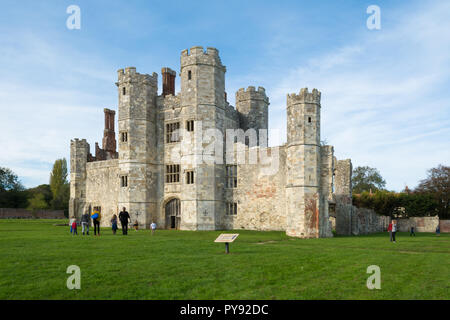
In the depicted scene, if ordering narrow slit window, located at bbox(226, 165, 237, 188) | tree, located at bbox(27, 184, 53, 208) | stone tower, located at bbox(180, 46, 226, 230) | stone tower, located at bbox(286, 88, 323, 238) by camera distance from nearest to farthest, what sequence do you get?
1. stone tower, located at bbox(286, 88, 323, 238)
2. stone tower, located at bbox(180, 46, 226, 230)
3. narrow slit window, located at bbox(226, 165, 237, 188)
4. tree, located at bbox(27, 184, 53, 208)

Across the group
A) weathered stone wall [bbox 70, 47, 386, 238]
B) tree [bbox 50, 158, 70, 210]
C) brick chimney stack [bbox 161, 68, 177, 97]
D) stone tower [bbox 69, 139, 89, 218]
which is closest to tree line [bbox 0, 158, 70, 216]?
tree [bbox 50, 158, 70, 210]

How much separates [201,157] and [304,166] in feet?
29.6

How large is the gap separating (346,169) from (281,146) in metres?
7.72

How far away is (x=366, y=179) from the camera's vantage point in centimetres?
7850

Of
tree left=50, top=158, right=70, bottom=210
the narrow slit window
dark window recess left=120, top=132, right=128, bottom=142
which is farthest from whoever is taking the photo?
tree left=50, top=158, right=70, bottom=210

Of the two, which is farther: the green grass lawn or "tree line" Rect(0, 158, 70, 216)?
"tree line" Rect(0, 158, 70, 216)

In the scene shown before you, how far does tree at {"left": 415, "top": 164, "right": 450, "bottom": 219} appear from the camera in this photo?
1838 inches

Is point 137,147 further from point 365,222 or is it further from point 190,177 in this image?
point 365,222

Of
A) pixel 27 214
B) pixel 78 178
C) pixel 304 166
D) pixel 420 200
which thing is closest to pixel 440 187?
pixel 420 200

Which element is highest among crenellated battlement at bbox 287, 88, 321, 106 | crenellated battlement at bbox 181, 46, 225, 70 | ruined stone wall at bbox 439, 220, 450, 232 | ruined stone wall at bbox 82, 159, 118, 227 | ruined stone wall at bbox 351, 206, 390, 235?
crenellated battlement at bbox 181, 46, 225, 70

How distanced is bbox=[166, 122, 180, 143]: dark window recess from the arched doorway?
208 inches

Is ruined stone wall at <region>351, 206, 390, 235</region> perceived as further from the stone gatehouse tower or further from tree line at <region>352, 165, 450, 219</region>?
tree line at <region>352, 165, 450, 219</region>
